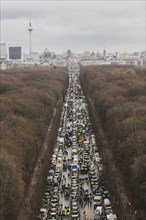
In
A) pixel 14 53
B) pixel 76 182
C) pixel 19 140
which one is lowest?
pixel 76 182

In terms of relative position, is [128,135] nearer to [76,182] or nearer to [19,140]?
[76,182]

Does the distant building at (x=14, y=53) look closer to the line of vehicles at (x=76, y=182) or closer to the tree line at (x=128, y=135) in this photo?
the tree line at (x=128, y=135)

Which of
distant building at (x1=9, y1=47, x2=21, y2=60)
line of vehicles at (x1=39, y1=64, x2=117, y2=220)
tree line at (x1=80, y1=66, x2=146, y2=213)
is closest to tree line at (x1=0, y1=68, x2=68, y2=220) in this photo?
line of vehicles at (x1=39, y1=64, x2=117, y2=220)

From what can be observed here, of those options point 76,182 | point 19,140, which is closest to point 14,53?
point 19,140

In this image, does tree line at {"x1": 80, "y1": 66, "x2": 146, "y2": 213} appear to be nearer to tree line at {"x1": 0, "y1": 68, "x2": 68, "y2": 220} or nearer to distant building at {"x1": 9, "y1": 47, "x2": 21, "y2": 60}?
tree line at {"x1": 0, "y1": 68, "x2": 68, "y2": 220}

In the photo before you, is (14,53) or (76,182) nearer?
(76,182)

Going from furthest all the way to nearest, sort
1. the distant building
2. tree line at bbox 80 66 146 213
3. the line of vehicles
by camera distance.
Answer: the distant building → tree line at bbox 80 66 146 213 → the line of vehicles

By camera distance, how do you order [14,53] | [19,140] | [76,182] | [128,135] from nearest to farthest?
[76,182] < [19,140] < [128,135] < [14,53]

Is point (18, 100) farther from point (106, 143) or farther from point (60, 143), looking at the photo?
point (106, 143)

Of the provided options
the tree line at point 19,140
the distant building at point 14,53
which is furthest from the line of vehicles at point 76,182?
the distant building at point 14,53
